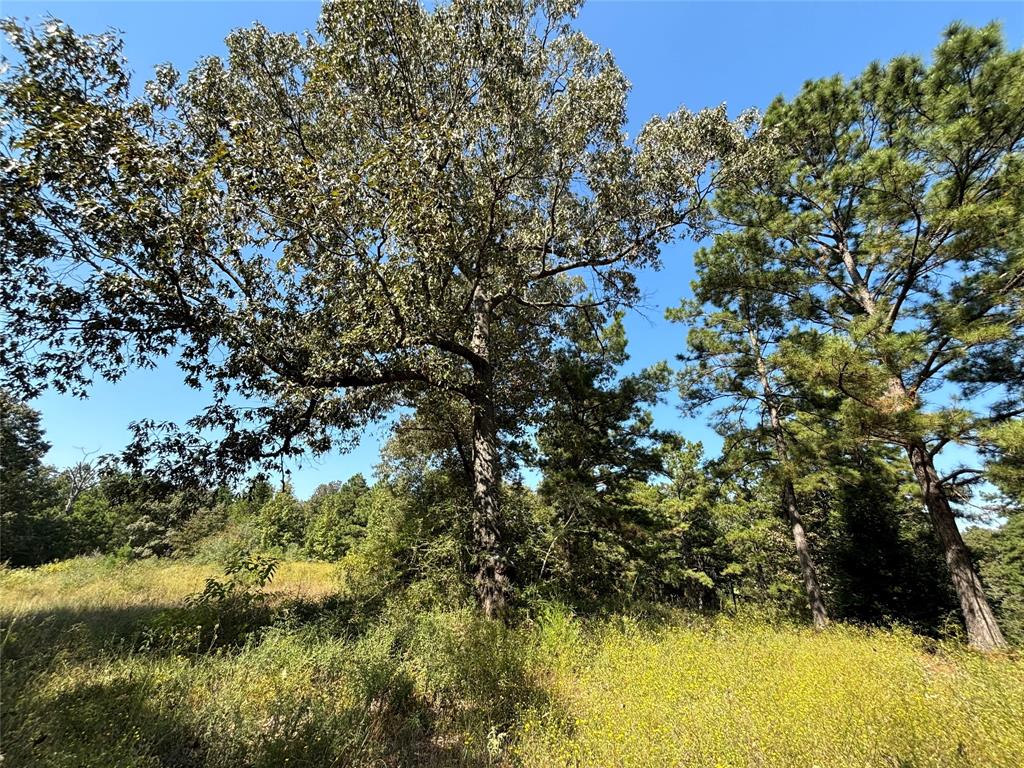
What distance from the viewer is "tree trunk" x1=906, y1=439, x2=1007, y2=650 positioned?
26.6ft

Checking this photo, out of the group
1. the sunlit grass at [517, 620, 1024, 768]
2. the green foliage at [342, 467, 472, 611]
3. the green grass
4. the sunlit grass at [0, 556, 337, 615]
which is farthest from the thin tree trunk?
the sunlit grass at [0, 556, 337, 615]

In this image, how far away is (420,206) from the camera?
6.58 meters

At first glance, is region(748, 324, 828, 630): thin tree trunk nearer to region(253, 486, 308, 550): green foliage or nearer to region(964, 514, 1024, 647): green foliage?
region(964, 514, 1024, 647): green foliage

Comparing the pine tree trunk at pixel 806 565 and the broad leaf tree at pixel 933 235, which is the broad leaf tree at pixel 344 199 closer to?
the broad leaf tree at pixel 933 235

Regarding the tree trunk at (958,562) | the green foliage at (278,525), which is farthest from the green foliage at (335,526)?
the tree trunk at (958,562)

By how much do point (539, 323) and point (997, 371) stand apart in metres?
11.0

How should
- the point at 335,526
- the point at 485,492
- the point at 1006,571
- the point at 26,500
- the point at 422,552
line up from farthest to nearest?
the point at 335,526
the point at 26,500
the point at 1006,571
the point at 422,552
the point at 485,492

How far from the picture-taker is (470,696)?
193 inches

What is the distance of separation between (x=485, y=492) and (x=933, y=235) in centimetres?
1174

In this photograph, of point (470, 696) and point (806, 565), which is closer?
point (470, 696)

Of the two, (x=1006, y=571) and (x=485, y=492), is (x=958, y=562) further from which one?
(x=1006, y=571)

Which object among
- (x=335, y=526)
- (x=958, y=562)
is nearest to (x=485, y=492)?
(x=958, y=562)

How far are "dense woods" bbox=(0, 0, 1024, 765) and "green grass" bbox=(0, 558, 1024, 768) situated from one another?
34 centimetres

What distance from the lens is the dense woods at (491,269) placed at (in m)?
5.63
